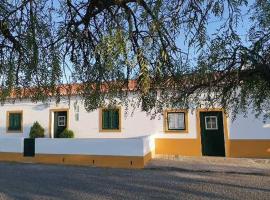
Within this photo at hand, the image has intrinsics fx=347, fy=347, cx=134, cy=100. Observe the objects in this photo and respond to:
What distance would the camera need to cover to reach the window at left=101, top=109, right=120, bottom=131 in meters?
17.0

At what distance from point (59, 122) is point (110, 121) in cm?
302

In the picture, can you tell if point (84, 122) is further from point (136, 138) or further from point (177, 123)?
point (177, 123)

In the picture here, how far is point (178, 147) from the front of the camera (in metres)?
15.9

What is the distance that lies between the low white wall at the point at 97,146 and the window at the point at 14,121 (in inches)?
142

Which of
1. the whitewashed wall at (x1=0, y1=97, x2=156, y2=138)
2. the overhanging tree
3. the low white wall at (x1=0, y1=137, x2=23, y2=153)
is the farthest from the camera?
the low white wall at (x1=0, y1=137, x2=23, y2=153)

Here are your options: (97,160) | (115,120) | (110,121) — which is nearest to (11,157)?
(97,160)

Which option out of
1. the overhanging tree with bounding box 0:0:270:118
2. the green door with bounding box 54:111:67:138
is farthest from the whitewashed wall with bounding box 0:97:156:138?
the overhanging tree with bounding box 0:0:270:118

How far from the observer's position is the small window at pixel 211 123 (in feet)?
52.3

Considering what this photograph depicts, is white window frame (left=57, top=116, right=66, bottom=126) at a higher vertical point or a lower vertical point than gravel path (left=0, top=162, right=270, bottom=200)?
higher

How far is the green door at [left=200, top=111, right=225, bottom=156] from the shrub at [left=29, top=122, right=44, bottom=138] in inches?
324

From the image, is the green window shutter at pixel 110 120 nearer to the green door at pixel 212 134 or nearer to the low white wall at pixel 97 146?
the low white wall at pixel 97 146

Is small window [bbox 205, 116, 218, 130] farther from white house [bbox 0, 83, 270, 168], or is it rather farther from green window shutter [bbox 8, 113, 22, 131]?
green window shutter [bbox 8, 113, 22, 131]

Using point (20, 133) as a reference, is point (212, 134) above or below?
below

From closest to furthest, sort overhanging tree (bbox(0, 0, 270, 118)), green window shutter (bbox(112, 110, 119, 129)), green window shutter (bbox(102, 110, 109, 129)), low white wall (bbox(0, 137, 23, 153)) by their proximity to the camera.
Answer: overhanging tree (bbox(0, 0, 270, 118)) < low white wall (bbox(0, 137, 23, 153)) < green window shutter (bbox(112, 110, 119, 129)) < green window shutter (bbox(102, 110, 109, 129))
